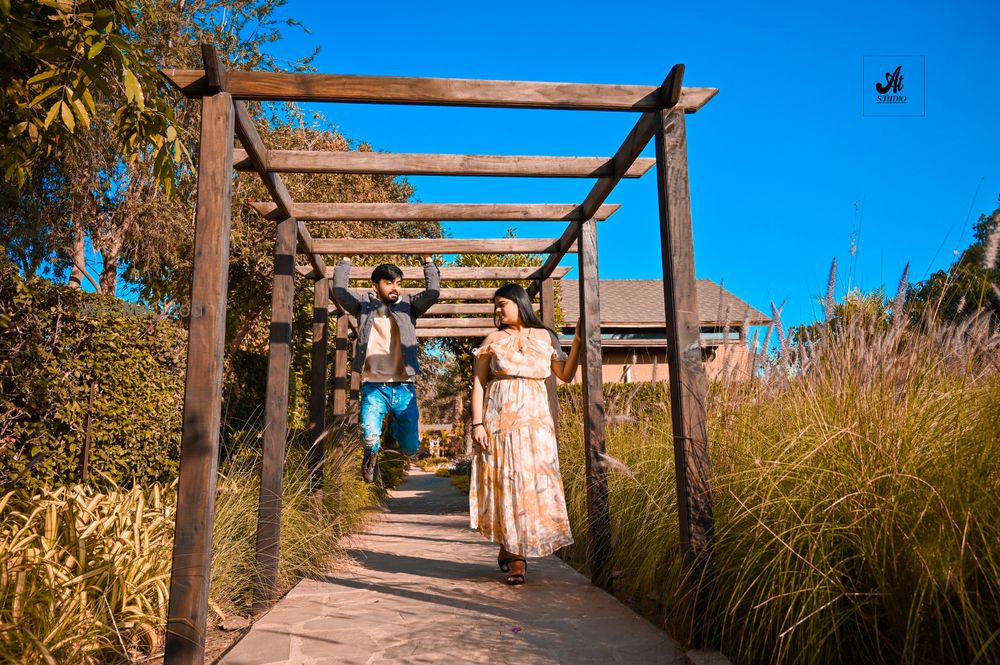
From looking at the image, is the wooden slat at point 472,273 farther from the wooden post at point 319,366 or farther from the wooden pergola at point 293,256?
the wooden pergola at point 293,256

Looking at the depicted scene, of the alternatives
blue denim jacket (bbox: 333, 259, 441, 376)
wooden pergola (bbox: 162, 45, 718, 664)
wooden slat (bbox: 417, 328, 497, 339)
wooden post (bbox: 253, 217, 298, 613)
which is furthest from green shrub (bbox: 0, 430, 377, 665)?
wooden slat (bbox: 417, 328, 497, 339)

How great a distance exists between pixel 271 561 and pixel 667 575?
2336 millimetres

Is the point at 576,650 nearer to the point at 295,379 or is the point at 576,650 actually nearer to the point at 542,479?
the point at 542,479

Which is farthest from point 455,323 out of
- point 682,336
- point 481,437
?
point 682,336

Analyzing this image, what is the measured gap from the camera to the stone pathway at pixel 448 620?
2.99 metres

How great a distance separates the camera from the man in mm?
6117

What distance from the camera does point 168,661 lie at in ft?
9.05

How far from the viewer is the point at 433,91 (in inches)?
131

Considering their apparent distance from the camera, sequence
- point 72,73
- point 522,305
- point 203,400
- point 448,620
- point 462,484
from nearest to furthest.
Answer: point 203,400, point 72,73, point 448,620, point 522,305, point 462,484

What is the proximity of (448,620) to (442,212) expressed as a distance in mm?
3025

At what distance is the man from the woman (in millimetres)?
1460

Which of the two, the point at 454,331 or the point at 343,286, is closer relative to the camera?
the point at 343,286

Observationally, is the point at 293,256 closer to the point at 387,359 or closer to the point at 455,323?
the point at 387,359

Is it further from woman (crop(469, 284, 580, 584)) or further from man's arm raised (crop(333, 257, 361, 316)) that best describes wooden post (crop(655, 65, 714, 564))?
man's arm raised (crop(333, 257, 361, 316))
